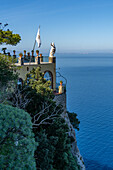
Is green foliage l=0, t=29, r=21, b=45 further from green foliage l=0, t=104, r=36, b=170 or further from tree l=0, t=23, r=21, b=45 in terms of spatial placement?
green foliage l=0, t=104, r=36, b=170

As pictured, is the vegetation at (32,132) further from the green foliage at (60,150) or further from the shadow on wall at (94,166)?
the shadow on wall at (94,166)

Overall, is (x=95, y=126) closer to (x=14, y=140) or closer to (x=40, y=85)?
(x=40, y=85)

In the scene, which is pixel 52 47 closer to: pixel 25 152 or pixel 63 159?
pixel 63 159

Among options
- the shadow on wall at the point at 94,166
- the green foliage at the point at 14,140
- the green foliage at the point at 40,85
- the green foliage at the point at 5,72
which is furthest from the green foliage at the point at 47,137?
the shadow on wall at the point at 94,166

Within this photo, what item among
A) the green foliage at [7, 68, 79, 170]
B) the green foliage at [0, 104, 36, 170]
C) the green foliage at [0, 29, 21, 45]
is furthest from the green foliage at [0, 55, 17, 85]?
the green foliage at [0, 104, 36, 170]

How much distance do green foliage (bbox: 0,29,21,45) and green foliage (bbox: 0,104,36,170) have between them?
39.1 ft

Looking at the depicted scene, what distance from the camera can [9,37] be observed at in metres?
19.7

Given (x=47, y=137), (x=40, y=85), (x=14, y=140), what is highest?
(x=40, y=85)

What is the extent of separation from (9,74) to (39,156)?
8.23m

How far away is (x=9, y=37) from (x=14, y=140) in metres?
13.2

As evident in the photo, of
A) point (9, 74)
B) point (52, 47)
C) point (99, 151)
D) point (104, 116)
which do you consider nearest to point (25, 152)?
point (9, 74)

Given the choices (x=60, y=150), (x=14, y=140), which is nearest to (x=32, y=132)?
(x=60, y=150)

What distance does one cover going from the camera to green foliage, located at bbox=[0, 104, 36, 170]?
852 centimetres

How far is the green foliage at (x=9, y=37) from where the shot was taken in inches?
763
